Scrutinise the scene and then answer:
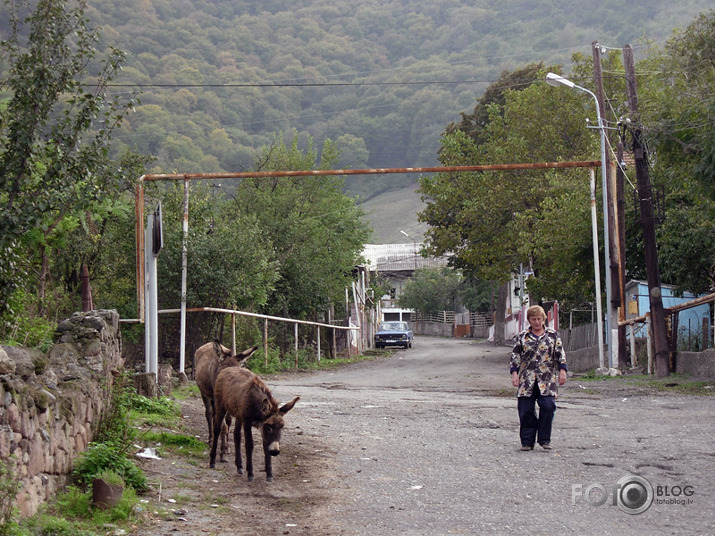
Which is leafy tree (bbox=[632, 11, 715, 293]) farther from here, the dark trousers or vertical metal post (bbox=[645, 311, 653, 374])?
the dark trousers

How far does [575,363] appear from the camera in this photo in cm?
2944

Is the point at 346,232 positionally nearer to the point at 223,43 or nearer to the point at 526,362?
the point at 526,362

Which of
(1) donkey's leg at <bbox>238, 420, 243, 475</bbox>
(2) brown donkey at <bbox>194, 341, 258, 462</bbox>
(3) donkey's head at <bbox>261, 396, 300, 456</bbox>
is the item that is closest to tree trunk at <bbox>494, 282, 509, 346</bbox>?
(2) brown donkey at <bbox>194, 341, 258, 462</bbox>

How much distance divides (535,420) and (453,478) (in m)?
2.05

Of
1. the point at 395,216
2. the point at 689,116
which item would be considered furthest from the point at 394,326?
the point at 395,216

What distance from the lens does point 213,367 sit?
9.32 meters

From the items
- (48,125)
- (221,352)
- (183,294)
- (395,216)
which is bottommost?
(221,352)

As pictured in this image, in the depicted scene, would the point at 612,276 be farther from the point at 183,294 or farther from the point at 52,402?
the point at 52,402

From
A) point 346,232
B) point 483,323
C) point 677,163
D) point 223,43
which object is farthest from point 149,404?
point 223,43

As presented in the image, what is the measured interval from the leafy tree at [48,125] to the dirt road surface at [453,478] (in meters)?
3.01

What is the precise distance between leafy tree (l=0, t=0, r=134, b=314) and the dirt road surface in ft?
9.88

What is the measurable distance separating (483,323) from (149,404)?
244 ft

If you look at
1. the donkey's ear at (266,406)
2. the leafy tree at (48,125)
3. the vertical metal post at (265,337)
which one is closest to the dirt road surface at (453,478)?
the donkey's ear at (266,406)

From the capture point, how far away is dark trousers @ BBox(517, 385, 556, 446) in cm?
962
